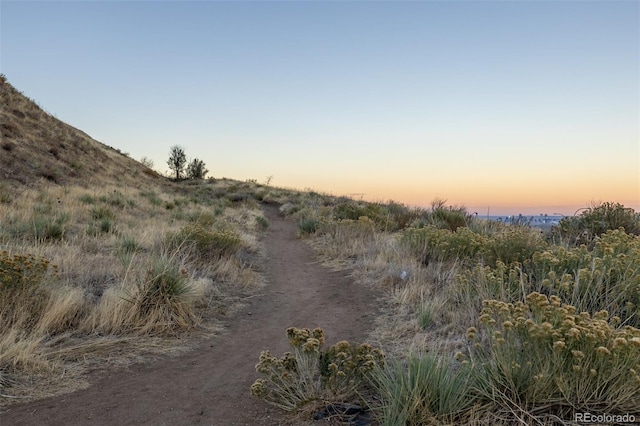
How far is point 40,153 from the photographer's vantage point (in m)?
19.6

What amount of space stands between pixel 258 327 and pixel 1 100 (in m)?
23.9

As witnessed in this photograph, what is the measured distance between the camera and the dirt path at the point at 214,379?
3.31 metres

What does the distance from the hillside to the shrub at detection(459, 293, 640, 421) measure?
16.1m

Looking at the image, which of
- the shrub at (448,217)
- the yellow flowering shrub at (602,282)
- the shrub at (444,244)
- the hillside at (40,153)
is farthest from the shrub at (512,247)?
the hillside at (40,153)

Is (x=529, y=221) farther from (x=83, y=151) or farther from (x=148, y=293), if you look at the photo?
(x=83, y=151)

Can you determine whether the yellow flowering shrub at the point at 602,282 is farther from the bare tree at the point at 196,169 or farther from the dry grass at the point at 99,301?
the bare tree at the point at 196,169

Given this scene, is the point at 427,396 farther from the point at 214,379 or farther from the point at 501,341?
the point at 214,379

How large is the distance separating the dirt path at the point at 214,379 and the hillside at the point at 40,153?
12.7m

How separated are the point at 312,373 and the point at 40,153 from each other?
2119 cm

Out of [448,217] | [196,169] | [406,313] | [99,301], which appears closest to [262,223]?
[448,217]

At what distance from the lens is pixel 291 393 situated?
11.2 feet

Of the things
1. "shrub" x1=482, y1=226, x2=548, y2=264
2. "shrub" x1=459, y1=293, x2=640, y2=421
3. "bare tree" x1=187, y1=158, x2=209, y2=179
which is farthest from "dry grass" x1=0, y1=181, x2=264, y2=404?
"bare tree" x1=187, y1=158, x2=209, y2=179

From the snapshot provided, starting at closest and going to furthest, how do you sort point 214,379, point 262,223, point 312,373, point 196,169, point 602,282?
point 312,373, point 214,379, point 602,282, point 262,223, point 196,169

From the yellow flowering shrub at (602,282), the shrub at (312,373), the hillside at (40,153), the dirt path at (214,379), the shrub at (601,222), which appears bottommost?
the dirt path at (214,379)
